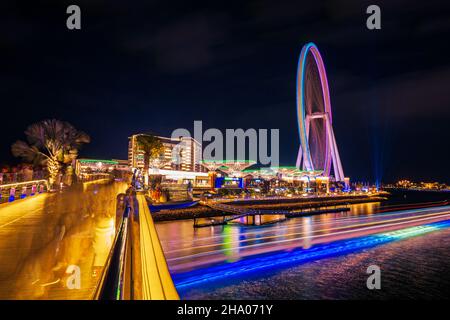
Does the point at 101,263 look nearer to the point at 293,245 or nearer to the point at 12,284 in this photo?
the point at 12,284

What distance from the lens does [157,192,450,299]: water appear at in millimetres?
12461

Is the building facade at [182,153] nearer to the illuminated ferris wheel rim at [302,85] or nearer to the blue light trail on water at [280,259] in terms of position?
the illuminated ferris wheel rim at [302,85]

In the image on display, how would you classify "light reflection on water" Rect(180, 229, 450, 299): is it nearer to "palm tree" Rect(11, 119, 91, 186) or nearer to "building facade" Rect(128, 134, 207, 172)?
"palm tree" Rect(11, 119, 91, 186)

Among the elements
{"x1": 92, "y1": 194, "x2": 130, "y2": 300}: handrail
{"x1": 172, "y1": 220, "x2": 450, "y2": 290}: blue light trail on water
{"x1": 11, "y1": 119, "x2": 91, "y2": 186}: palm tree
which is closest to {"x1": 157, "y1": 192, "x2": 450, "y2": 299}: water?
{"x1": 172, "y1": 220, "x2": 450, "y2": 290}: blue light trail on water

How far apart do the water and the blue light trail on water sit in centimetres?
21

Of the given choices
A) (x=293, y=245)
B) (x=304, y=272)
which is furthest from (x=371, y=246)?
(x=304, y=272)

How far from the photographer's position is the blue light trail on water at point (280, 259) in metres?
13.3

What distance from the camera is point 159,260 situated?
3.68 metres

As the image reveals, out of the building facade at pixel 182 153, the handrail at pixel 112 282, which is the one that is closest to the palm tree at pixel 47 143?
the handrail at pixel 112 282

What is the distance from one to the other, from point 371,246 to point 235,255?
34.2 ft

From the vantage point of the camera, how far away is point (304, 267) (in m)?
15.6

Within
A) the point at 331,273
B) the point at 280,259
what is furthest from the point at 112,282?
the point at 280,259

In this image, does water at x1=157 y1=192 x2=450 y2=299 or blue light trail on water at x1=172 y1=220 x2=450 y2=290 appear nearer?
water at x1=157 y1=192 x2=450 y2=299
